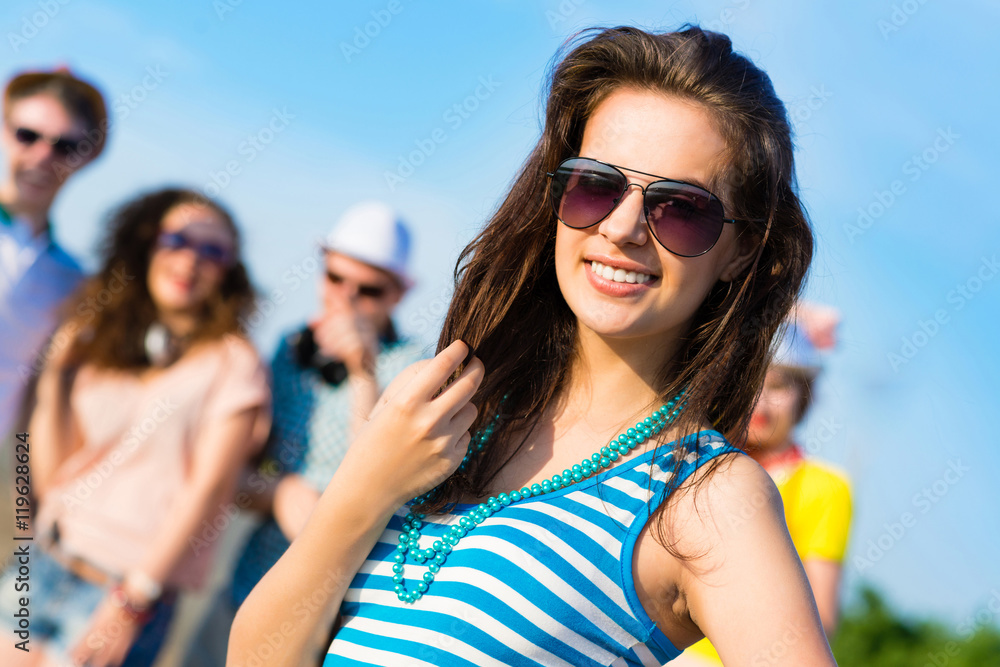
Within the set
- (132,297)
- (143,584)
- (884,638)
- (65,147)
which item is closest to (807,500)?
(143,584)

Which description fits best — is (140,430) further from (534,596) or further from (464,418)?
(534,596)

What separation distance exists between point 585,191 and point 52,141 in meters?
2.84

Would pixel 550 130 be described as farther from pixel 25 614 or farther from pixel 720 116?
pixel 25 614

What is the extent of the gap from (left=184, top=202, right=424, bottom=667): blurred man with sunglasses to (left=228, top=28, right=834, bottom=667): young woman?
69.0 inches

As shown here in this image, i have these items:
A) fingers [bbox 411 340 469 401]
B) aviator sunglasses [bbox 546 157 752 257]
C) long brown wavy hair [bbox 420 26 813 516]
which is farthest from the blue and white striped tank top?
aviator sunglasses [bbox 546 157 752 257]

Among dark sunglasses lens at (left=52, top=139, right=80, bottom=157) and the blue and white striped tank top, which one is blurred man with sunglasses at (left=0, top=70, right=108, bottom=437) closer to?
dark sunglasses lens at (left=52, top=139, right=80, bottom=157)

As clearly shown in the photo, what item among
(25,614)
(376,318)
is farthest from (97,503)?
(376,318)

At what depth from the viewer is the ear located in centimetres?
154

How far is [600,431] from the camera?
1.56 m

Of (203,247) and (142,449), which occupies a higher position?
(203,247)

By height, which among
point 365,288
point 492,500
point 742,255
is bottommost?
point 492,500

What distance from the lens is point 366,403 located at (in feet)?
11.7

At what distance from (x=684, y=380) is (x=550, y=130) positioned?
1.86ft

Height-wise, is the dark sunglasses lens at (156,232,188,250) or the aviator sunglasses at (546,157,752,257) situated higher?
the dark sunglasses lens at (156,232,188,250)
